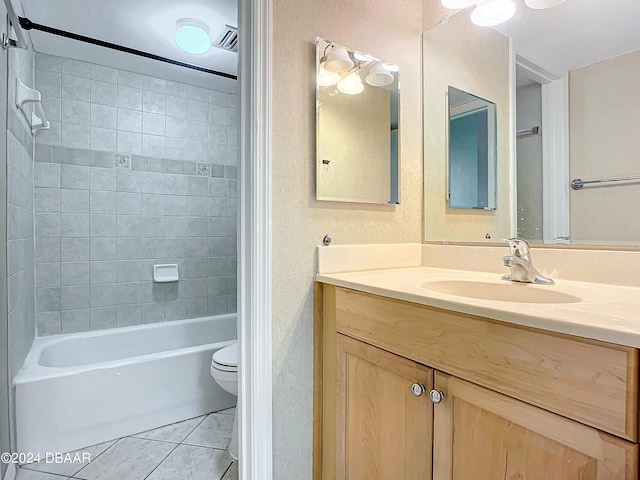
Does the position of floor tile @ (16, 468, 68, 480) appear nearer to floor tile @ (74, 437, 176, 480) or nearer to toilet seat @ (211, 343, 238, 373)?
floor tile @ (74, 437, 176, 480)

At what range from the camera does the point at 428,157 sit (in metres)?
1.51

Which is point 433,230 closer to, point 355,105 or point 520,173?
point 520,173

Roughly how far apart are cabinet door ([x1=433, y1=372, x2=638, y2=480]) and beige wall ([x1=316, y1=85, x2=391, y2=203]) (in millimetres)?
739

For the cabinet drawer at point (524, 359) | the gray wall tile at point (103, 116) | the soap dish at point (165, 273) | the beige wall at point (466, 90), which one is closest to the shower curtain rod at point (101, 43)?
the gray wall tile at point (103, 116)

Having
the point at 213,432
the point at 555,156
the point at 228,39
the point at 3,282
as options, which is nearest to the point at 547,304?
the point at 555,156

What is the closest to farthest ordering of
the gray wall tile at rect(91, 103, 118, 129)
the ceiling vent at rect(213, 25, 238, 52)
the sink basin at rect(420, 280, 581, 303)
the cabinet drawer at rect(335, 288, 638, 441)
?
the cabinet drawer at rect(335, 288, 638, 441), the sink basin at rect(420, 280, 581, 303), the ceiling vent at rect(213, 25, 238, 52), the gray wall tile at rect(91, 103, 118, 129)

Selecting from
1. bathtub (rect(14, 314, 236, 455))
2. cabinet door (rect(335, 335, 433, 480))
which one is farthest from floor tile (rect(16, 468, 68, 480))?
cabinet door (rect(335, 335, 433, 480))

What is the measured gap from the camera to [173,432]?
1797 mm

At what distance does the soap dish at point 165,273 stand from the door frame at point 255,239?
5.46 feet

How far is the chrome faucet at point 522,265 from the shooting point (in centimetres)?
105

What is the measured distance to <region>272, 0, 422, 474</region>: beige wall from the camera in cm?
113

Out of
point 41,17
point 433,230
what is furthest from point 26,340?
point 433,230

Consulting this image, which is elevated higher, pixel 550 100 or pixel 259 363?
pixel 550 100

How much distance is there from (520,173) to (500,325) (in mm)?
799
